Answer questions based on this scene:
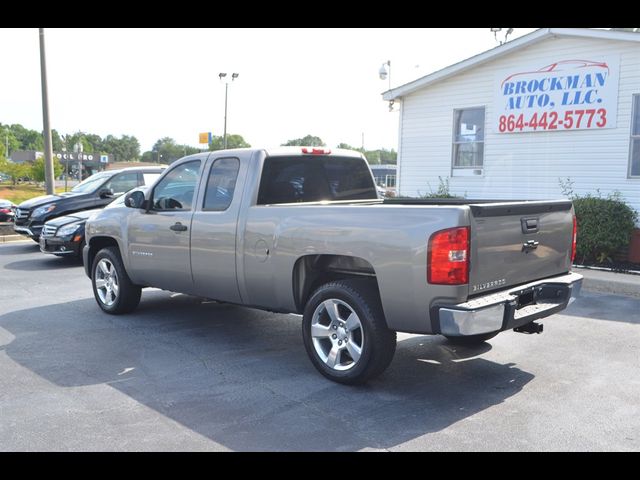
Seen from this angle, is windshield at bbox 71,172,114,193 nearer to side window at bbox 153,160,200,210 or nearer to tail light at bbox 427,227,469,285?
side window at bbox 153,160,200,210

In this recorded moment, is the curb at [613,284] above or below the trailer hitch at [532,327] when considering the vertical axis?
below

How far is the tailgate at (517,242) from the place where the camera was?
4.32m

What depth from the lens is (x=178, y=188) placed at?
A: 6477 mm

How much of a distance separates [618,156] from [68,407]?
416 inches

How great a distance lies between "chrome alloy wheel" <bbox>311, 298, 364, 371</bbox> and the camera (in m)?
4.78

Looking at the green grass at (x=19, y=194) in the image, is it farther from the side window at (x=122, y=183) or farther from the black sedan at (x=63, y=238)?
the black sedan at (x=63, y=238)

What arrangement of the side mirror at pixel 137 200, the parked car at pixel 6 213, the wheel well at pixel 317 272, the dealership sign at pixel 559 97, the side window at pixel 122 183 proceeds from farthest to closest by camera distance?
the parked car at pixel 6 213 → the side window at pixel 122 183 → the dealership sign at pixel 559 97 → the side mirror at pixel 137 200 → the wheel well at pixel 317 272

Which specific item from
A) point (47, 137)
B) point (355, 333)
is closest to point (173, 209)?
point (355, 333)

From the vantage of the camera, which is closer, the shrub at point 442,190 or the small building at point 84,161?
the shrub at point 442,190

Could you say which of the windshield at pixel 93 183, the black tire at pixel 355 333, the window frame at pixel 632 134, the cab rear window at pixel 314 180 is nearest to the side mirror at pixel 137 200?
the cab rear window at pixel 314 180

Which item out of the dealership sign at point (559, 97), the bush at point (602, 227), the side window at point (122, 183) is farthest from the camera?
the side window at point (122, 183)

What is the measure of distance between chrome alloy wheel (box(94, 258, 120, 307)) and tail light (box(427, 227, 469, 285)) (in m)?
4.36

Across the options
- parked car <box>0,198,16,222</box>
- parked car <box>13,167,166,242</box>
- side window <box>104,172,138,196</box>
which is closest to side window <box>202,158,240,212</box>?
parked car <box>13,167,166,242</box>
